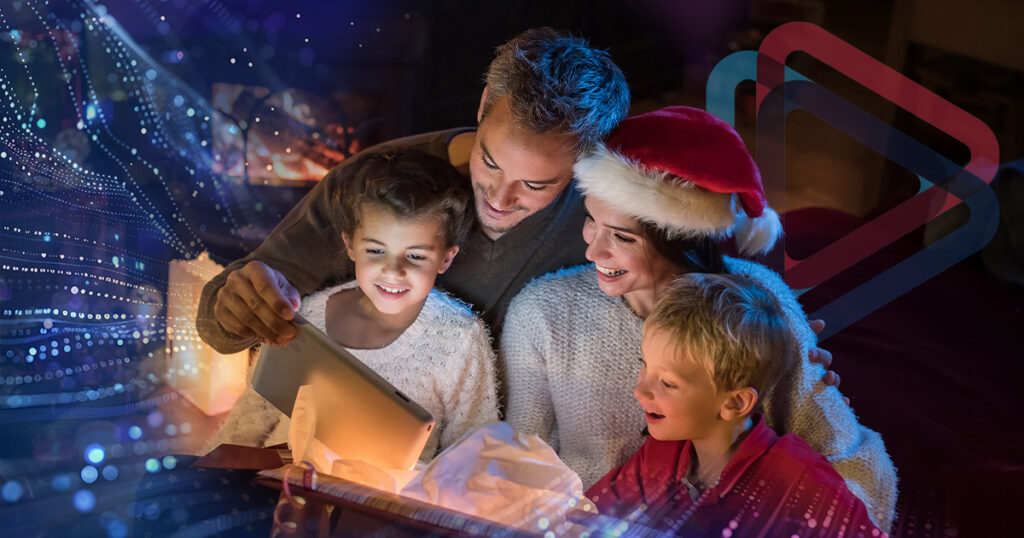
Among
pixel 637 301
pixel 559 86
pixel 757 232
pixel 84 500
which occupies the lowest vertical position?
pixel 84 500

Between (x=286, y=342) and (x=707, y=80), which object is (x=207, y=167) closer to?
(x=286, y=342)

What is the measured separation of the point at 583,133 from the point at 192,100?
0.53m

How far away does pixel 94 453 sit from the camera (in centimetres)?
113

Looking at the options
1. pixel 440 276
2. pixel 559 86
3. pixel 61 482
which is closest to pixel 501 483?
pixel 440 276

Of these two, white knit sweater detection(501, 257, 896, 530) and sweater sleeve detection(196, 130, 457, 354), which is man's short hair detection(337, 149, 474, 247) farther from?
white knit sweater detection(501, 257, 896, 530)

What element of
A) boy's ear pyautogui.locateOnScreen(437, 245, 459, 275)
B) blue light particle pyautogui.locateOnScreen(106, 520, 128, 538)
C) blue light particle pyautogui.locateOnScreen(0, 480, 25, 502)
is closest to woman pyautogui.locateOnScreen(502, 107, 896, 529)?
boy's ear pyautogui.locateOnScreen(437, 245, 459, 275)

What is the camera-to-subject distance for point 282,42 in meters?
1.11

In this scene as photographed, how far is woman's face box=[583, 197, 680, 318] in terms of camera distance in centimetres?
102

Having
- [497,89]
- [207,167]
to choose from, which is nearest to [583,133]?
[497,89]

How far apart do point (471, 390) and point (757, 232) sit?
1.40 ft

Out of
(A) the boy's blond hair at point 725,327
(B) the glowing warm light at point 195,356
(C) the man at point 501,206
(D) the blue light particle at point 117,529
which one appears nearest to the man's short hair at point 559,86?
(C) the man at point 501,206

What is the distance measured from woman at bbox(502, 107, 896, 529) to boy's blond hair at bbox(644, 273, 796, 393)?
0.07m

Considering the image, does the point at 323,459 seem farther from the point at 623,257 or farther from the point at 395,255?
the point at 623,257

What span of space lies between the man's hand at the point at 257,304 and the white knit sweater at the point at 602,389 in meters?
0.30
